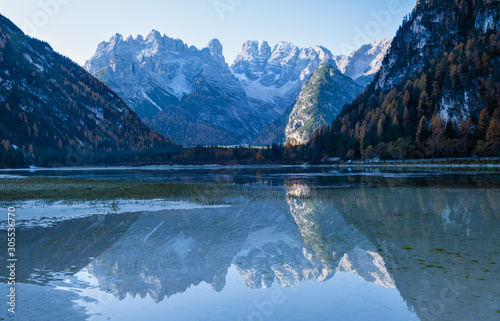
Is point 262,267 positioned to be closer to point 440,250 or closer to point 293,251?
point 293,251

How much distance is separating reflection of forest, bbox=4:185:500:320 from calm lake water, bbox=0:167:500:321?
0.08 metres

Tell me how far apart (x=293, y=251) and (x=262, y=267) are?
350cm

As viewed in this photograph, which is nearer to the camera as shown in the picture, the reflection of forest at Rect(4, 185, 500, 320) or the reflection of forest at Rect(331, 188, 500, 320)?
the reflection of forest at Rect(331, 188, 500, 320)

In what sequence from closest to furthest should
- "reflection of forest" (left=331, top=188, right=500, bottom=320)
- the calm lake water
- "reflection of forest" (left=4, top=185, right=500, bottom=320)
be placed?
"reflection of forest" (left=331, top=188, right=500, bottom=320) → the calm lake water → "reflection of forest" (left=4, top=185, right=500, bottom=320)

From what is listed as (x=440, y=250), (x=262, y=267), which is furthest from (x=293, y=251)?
(x=440, y=250)

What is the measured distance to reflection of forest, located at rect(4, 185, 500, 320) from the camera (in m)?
15.2

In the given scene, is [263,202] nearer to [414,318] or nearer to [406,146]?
[414,318]

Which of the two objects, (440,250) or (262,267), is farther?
(440,250)

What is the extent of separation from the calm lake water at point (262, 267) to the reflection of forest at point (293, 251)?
8 cm

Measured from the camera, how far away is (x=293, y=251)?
21.5 meters

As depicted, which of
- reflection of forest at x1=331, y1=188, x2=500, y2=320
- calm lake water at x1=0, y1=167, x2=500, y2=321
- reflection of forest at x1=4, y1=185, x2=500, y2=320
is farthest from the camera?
reflection of forest at x1=4, y1=185, x2=500, y2=320

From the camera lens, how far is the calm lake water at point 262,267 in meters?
13.3

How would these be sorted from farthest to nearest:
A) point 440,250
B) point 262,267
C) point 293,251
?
point 293,251 < point 440,250 < point 262,267

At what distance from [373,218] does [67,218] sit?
27.4 meters
